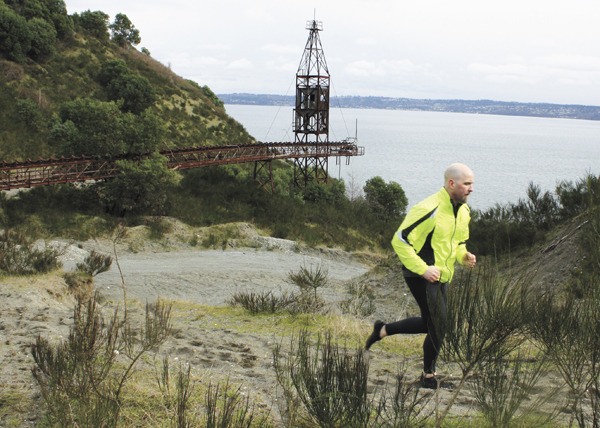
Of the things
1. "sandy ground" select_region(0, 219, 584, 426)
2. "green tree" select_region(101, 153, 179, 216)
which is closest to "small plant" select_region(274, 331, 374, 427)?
"sandy ground" select_region(0, 219, 584, 426)

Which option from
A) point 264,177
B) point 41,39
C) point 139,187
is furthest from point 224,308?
point 41,39

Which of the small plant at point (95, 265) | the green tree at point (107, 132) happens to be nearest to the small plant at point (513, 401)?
the small plant at point (95, 265)

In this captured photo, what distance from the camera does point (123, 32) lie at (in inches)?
2174

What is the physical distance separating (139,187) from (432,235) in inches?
735

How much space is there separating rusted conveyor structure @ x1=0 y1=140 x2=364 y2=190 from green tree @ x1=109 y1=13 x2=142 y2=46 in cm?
2679

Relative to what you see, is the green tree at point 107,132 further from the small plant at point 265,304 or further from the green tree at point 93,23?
the green tree at point 93,23

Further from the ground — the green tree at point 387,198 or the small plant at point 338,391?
the small plant at point 338,391

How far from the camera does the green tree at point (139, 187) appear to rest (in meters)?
22.2

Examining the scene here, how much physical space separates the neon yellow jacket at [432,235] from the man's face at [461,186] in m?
0.07

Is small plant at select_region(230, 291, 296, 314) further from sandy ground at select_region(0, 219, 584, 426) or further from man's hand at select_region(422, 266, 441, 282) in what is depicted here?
man's hand at select_region(422, 266, 441, 282)

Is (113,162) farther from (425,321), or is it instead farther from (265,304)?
(425,321)

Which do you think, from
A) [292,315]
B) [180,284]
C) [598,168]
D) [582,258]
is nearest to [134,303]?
[292,315]

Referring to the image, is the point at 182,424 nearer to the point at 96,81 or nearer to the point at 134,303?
the point at 134,303

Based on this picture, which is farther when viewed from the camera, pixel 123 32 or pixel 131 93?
pixel 123 32
